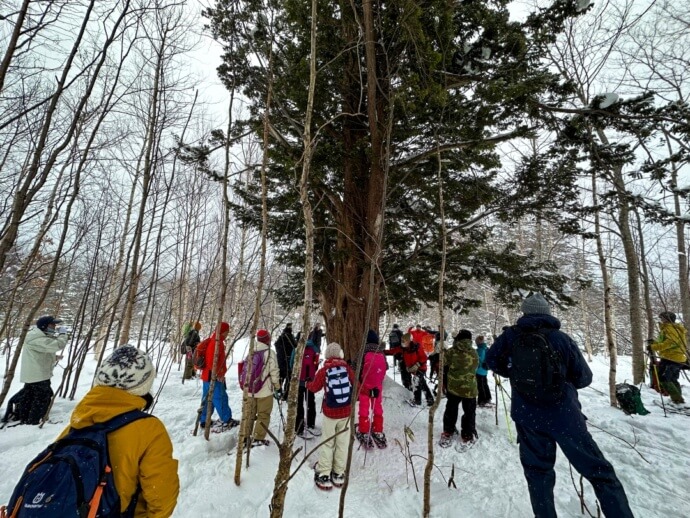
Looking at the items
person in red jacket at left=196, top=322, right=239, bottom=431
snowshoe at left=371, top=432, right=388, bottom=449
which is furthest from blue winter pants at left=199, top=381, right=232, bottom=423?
snowshoe at left=371, top=432, right=388, bottom=449

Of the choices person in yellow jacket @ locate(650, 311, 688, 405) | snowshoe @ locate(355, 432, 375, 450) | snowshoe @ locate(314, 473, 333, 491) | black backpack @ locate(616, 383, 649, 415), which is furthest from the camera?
person in yellow jacket @ locate(650, 311, 688, 405)

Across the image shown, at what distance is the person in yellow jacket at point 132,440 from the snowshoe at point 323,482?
7.77ft

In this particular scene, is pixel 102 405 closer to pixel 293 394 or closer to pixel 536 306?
pixel 293 394

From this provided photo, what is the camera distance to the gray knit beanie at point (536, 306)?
9.80ft

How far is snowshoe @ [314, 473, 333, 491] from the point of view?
11.7 feet

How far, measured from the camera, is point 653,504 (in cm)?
317

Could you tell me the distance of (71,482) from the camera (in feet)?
4.45

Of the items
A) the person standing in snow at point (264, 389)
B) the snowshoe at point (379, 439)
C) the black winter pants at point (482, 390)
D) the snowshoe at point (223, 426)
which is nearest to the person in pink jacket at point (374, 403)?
the snowshoe at point (379, 439)

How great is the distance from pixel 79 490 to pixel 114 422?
0.29 metres

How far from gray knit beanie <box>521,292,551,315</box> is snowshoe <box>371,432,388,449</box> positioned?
3.07m

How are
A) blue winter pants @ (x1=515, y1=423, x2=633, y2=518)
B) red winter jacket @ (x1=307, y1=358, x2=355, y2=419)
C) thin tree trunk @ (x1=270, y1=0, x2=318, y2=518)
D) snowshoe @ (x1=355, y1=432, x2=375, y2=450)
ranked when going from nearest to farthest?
thin tree trunk @ (x1=270, y1=0, x2=318, y2=518)
blue winter pants @ (x1=515, y1=423, x2=633, y2=518)
red winter jacket @ (x1=307, y1=358, x2=355, y2=419)
snowshoe @ (x1=355, y1=432, x2=375, y2=450)

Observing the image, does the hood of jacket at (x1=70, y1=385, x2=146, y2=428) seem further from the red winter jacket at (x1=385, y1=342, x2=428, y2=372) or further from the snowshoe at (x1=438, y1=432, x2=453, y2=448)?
the red winter jacket at (x1=385, y1=342, x2=428, y2=372)

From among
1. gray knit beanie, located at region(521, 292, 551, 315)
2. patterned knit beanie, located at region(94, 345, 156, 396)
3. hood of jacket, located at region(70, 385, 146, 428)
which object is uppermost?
gray knit beanie, located at region(521, 292, 551, 315)

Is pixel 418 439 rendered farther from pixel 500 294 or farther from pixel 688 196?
pixel 688 196
